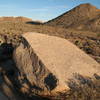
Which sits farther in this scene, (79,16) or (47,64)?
(79,16)

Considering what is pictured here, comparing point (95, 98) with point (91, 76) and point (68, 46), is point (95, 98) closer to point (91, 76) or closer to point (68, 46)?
point (91, 76)

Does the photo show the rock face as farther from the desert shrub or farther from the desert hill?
A: the desert hill

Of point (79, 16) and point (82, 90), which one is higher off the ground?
point (79, 16)

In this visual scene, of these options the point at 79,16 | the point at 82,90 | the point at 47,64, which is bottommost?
the point at 82,90

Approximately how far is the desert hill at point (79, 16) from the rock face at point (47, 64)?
59983mm

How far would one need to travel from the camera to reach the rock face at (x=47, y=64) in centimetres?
802

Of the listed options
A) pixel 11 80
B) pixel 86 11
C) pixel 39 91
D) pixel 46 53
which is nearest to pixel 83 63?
pixel 46 53

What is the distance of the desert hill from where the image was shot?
7399cm

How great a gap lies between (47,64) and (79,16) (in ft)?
239

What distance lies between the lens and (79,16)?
7994 centimetres

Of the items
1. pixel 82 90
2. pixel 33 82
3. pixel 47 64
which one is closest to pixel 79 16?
pixel 47 64

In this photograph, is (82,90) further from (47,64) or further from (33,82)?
(33,82)

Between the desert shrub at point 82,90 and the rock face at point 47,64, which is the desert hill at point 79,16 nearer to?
the rock face at point 47,64

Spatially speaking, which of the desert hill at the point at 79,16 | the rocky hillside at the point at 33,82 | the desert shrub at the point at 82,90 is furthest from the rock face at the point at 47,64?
the desert hill at the point at 79,16
